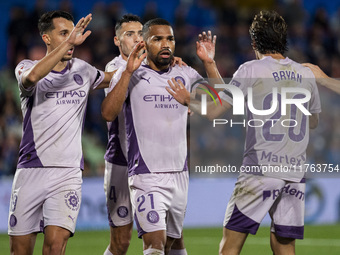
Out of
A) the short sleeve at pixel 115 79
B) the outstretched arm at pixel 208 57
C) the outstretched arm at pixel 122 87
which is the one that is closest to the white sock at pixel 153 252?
the outstretched arm at pixel 122 87

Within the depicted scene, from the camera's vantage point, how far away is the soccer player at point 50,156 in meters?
5.75

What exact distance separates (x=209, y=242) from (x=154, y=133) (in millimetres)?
4980

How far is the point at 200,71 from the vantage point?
14969mm

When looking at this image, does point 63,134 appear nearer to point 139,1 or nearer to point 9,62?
point 9,62

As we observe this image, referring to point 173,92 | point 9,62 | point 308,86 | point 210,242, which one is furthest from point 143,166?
point 9,62

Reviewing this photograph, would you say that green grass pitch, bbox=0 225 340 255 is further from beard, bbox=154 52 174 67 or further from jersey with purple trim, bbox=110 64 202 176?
beard, bbox=154 52 174 67

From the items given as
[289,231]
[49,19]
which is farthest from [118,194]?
[289,231]

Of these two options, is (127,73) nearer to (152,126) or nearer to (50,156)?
(152,126)

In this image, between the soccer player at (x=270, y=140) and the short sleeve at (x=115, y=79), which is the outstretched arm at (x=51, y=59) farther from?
the soccer player at (x=270, y=140)

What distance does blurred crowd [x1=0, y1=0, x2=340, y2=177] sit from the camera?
533 inches

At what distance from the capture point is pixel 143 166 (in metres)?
6.04

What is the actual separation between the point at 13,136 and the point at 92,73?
6933 mm

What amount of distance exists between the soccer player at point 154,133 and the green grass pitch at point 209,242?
3621mm

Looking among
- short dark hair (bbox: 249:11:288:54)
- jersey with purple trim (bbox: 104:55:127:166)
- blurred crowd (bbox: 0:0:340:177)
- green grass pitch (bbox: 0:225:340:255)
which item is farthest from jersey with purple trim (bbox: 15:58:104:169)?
blurred crowd (bbox: 0:0:340:177)
